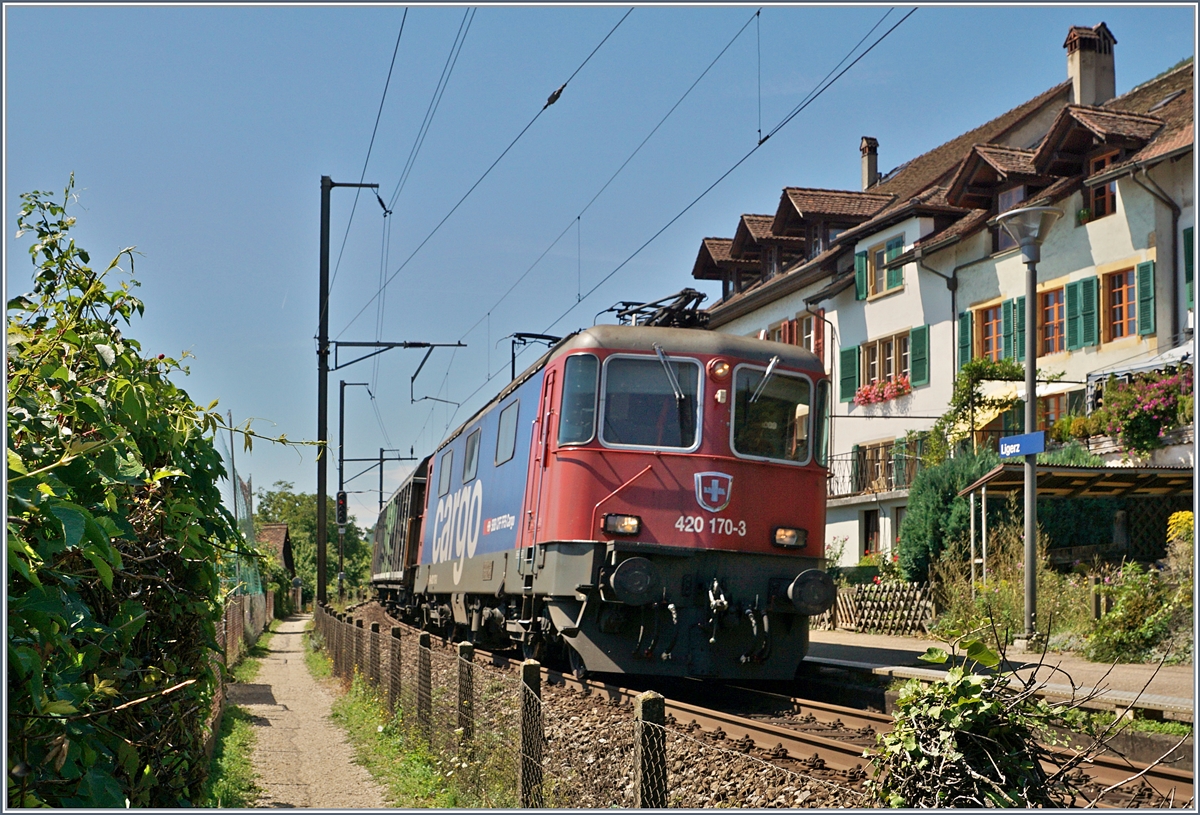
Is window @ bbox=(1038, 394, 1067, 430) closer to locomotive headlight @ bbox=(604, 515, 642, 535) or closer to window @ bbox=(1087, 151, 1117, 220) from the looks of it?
window @ bbox=(1087, 151, 1117, 220)

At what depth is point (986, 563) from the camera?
19109mm

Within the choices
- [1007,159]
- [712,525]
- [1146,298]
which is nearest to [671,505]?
[712,525]

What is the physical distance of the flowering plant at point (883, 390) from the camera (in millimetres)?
30281

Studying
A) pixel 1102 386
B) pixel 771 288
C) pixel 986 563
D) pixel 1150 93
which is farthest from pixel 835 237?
pixel 986 563

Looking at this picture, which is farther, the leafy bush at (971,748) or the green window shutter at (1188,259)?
the green window shutter at (1188,259)

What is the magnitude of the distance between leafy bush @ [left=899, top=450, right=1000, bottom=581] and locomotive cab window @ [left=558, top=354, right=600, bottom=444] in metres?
13.7

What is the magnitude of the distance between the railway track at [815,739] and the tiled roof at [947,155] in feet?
83.4

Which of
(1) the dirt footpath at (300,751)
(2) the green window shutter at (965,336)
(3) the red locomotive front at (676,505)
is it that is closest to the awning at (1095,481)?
(2) the green window shutter at (965,336)

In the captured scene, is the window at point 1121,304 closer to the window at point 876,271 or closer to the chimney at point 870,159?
the window at point 876,271

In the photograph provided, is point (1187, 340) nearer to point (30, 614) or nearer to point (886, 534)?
point (886, 534)

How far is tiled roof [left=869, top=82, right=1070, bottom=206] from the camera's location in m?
32.9

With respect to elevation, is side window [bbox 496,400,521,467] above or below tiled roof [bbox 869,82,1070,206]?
below

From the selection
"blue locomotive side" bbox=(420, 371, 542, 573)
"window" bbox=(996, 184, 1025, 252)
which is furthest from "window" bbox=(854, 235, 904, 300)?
"blue locomotive side" bbox=(420, 371, 542, 573)

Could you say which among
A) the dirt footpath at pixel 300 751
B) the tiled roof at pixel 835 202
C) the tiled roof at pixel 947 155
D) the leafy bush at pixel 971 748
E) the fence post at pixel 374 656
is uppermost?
the tiled roof at pixel 947 155
